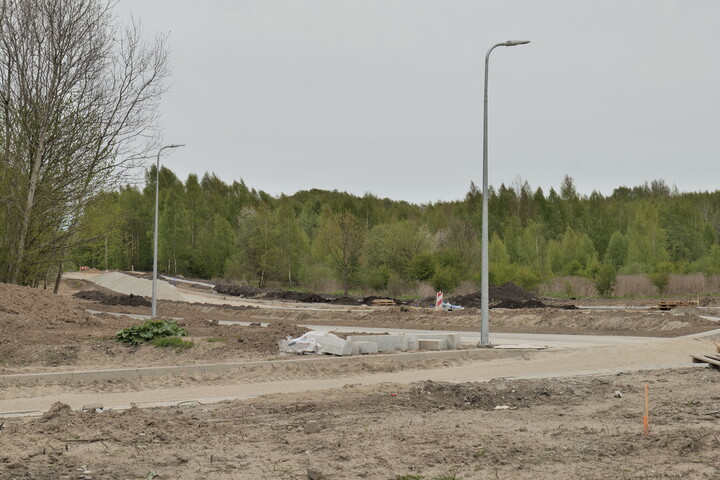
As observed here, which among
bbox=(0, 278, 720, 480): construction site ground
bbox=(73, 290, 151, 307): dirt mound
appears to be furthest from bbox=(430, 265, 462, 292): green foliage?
bbox=(0, 278, 720, 480): construction site ground

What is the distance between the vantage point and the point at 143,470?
7.01 metres

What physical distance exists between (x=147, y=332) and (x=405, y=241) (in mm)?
39553

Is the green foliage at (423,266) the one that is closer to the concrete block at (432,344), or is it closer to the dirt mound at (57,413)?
the concrete block at (432,344)

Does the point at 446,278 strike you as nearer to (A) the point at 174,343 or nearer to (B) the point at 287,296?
(B) the point at 287,296

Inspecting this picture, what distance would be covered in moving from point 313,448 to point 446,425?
77.8 inches

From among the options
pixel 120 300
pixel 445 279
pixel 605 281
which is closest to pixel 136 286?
pixel 120 300

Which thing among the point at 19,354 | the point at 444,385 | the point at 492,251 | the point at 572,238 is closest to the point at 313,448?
the point at 444,385

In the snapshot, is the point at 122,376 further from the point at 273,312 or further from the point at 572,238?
the point at 572,238

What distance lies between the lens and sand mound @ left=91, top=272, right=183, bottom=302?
4888 centimetres

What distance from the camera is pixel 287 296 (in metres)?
51.5

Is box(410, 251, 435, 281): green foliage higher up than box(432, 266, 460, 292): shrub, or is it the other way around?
box(410, 251, 435, 281): green foliage

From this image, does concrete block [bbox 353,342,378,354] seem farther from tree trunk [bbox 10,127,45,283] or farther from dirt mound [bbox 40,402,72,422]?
tree trunk [bbox 10,127,45,283]

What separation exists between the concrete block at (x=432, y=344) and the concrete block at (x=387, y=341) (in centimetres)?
52

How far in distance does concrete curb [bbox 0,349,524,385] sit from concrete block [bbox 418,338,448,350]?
60cm
